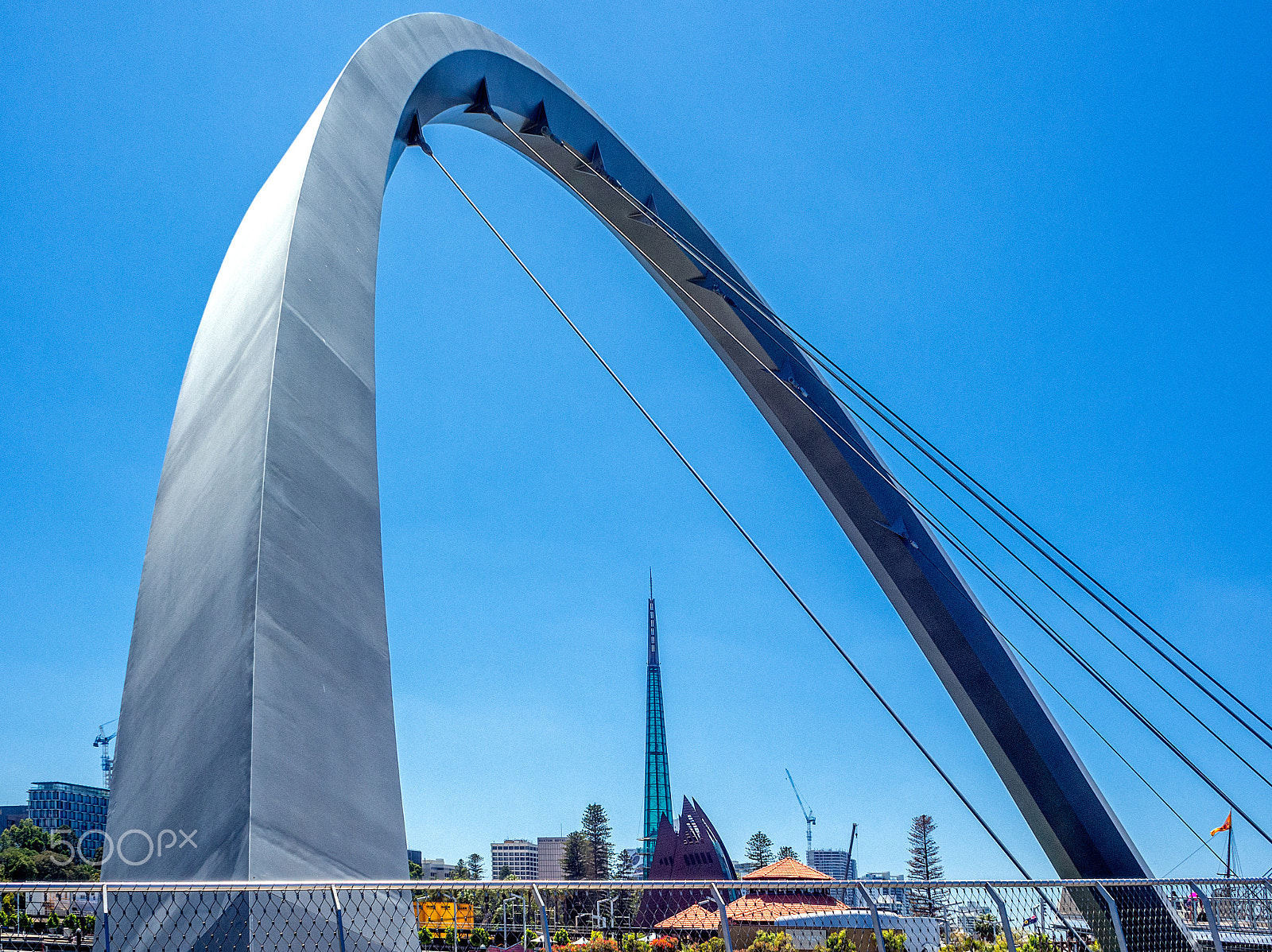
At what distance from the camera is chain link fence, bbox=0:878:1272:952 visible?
4605mm

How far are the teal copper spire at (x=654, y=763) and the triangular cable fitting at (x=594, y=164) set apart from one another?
9873 cm

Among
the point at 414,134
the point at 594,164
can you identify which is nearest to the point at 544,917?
the point at 414,134

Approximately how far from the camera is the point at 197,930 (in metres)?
4.55

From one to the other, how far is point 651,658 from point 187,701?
116m

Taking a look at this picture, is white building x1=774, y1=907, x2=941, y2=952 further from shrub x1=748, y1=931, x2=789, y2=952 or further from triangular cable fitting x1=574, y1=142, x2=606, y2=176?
triangular cable fitting x1=574, y1=142, x2=606, y2=176

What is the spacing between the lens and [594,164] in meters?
14.8

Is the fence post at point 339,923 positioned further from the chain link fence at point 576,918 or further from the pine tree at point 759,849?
the pine tree at point 759,849

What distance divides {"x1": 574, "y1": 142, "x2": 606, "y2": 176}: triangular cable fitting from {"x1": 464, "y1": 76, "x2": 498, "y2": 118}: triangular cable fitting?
302cm

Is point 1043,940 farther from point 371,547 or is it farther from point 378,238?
point 378,238

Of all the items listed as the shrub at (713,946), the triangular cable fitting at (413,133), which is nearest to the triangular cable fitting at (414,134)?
the triangular cable fitting at (413,133)

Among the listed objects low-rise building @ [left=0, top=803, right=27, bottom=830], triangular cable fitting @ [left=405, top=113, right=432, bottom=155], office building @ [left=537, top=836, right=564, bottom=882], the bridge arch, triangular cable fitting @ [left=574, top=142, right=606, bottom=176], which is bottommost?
office building @ [left=537, top=836, right=564, bottom=882]

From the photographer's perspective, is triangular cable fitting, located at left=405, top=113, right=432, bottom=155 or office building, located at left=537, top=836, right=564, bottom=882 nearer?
triangular cable fitting, located at left=405, top=113, right=432, bottom=155

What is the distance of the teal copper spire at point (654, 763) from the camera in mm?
108625

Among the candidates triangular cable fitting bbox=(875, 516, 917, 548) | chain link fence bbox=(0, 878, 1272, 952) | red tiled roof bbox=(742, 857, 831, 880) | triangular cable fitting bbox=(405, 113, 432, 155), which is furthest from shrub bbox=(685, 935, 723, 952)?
red tiled roof bbox=(742, 857, 831, 880)
